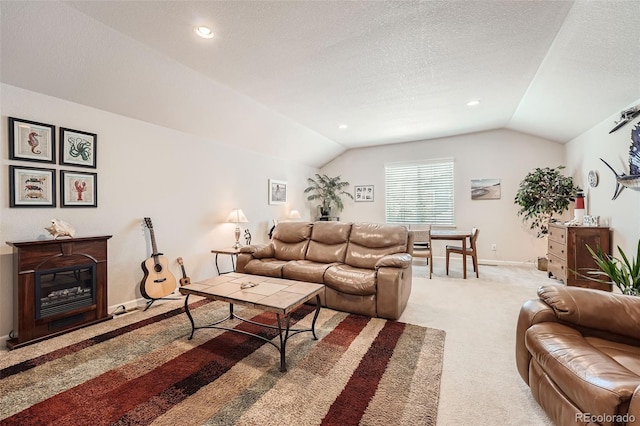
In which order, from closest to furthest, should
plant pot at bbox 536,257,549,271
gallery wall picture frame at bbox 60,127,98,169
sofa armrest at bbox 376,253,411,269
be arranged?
1. gallery wall picture frame at bbox 60,127,98,169
2. sofa armrest at bbox 376,253,411,269
3. plant pot at bbox 536,257,549,271

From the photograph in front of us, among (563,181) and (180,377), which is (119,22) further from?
(563,181)

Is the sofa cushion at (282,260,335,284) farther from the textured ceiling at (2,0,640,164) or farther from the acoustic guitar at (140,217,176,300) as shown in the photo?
the textured ceiling at (2,0,640,164)

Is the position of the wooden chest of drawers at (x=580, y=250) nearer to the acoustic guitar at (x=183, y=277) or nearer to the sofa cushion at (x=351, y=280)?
the sofa cushion at (x=351, y=280)

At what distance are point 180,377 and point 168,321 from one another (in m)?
1.13

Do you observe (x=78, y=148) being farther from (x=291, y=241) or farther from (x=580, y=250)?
(x=580, y=250)

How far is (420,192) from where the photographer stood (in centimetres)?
627

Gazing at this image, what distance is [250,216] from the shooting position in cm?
514

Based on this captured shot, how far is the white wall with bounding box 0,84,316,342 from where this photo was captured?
8.17ft

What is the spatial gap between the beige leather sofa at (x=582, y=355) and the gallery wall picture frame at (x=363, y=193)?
16.7 ft

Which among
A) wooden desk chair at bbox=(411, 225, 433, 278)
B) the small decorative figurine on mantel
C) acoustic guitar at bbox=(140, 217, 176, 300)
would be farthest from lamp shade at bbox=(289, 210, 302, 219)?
the small decorative figurine on mantel

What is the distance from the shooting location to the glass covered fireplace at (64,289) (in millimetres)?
2451

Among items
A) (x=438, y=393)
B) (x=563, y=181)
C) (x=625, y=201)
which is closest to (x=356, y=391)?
(x=438, y=393)

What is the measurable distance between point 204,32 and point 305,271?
2488 millimetres

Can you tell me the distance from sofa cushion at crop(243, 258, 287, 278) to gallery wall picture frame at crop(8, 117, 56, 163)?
225 cm
